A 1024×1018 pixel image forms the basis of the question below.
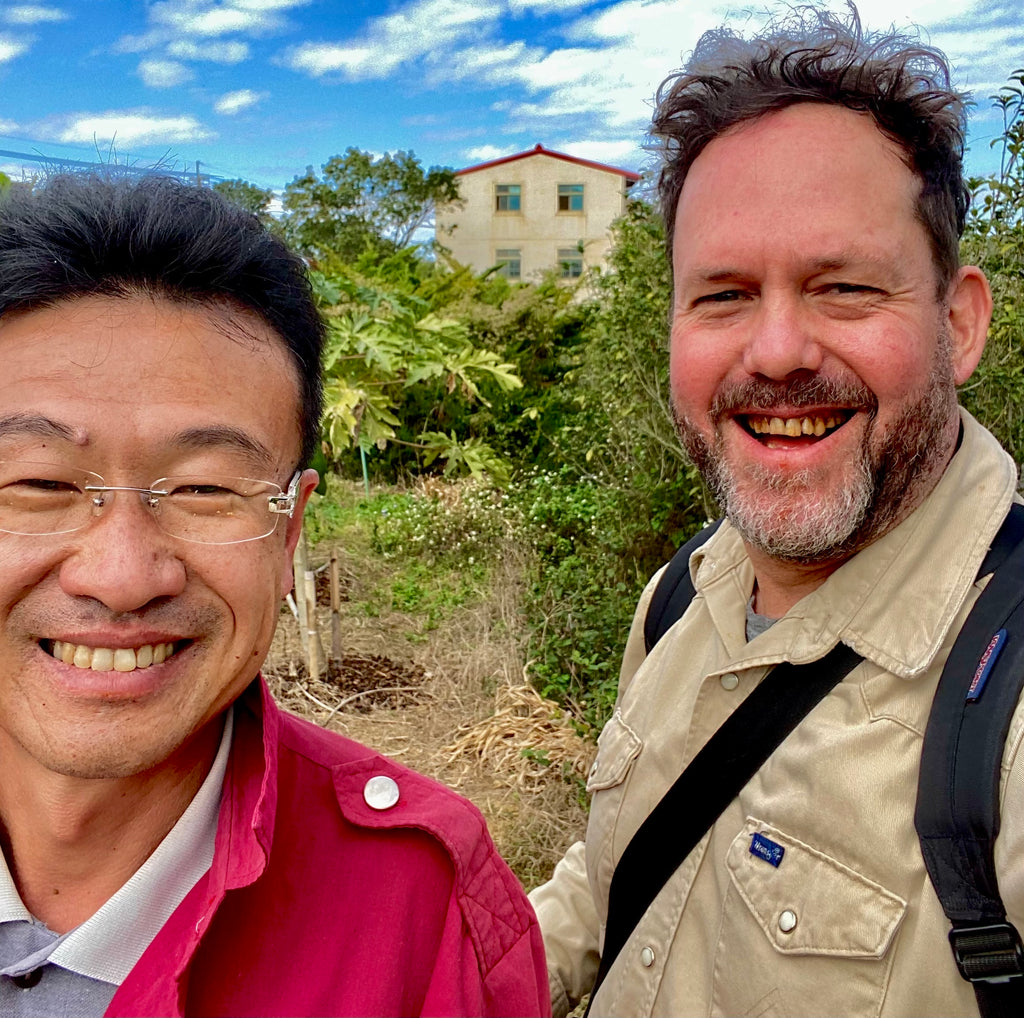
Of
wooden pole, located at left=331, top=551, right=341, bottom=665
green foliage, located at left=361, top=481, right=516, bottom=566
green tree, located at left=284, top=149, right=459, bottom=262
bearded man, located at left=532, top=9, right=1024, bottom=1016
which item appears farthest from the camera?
green tree, located at left=284, top=149, right=459, bottom=262

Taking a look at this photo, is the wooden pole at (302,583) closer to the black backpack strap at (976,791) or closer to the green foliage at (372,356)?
the green foliage at (372,356)

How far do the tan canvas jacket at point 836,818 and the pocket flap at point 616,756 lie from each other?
0.02 m

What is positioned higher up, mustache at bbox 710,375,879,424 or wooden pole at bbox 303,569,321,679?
mustache at bbox 710,375,879,424

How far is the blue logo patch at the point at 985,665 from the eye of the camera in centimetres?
139

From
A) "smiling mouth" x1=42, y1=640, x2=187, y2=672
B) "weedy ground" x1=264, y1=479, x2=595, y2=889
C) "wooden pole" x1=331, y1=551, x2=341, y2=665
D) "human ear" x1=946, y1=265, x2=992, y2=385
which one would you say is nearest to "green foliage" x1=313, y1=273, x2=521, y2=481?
"wooden pole" x1=331, y1=551, x2=341, y2=665

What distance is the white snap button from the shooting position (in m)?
1.47

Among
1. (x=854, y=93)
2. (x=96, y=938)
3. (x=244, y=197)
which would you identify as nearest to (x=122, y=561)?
(x=96, y=938)

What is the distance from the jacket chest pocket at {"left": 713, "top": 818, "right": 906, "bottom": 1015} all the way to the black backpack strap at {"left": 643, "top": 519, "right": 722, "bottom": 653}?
0.68m

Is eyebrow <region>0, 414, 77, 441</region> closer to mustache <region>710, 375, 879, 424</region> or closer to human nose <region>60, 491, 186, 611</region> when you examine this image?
human nose <region>60, 491, 186, 611</region>

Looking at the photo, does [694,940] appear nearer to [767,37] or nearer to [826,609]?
[826,609]

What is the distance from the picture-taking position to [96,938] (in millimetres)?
1262

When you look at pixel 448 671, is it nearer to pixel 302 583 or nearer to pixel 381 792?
pixel 302 583

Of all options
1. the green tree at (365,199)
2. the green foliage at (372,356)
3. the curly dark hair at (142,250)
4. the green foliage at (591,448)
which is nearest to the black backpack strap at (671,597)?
the curly dark hair at (142,250)

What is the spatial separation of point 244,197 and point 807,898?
159 centimetres
